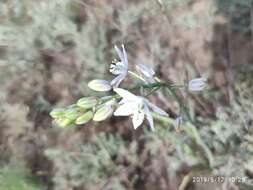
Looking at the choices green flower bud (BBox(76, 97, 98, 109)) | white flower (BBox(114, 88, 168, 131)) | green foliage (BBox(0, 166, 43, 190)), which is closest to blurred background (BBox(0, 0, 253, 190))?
green foliage (BBox(0, 166, 43, 190))

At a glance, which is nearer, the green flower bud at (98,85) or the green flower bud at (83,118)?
the green flower bud at (83,118)

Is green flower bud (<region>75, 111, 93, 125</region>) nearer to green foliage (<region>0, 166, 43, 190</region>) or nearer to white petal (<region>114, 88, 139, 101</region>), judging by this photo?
white petal (<region>114, 88, 139, 101</region>)

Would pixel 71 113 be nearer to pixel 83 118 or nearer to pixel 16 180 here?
pixel 83 118

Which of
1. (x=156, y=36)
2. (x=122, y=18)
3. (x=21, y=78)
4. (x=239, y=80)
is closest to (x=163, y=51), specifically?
(x=156, y=36)

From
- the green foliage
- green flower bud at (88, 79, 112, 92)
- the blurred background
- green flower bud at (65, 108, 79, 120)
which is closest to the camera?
green flower bud at (65, 108, 79, 120)

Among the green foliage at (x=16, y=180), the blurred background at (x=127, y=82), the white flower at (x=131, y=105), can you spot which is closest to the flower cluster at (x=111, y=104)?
the white flower at (x=131, y=105)

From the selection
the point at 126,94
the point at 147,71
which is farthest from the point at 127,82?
the point at 126,94

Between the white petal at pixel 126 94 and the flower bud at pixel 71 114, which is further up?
the white petal at pixel 126 94

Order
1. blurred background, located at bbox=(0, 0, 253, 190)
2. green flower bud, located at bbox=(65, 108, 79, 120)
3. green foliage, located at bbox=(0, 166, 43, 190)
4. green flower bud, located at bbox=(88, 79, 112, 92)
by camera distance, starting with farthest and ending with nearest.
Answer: green foliage, located at bbox=(0, 166, 43, 190), blurred background, located at bbox=(0, 0, 253, 190), green flower bud, located at bbox=(88, 79, 112, 92), green flower bud, located at bbox=(65, 108, 79, 120)

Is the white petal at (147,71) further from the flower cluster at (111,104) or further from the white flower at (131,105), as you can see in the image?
the white flower at (131,105)
